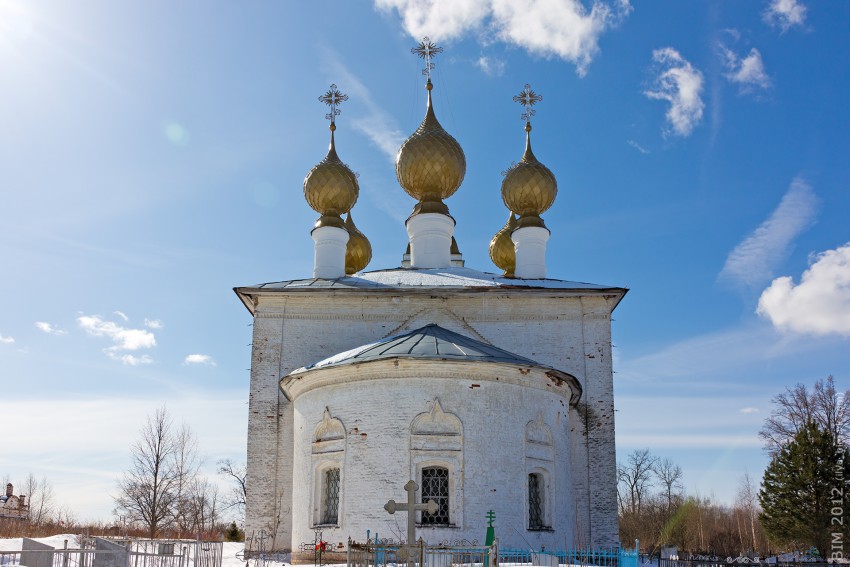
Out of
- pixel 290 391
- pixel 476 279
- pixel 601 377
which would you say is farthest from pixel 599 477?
pixel 290 391

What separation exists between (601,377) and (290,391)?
21.0ft

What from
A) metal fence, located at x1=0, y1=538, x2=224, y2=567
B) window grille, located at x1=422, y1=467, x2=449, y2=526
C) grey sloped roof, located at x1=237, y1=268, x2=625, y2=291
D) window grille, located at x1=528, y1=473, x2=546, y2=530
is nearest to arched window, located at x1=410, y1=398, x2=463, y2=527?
window grille, located at x1=422, y1=467, x2=449, y2=526

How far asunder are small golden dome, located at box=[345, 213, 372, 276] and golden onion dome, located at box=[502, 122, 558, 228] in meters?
4.53

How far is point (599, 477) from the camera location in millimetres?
16406

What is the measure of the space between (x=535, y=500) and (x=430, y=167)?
8.37 m

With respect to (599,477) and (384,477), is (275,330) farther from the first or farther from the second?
(599,477)

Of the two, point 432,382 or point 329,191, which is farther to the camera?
point 329,191

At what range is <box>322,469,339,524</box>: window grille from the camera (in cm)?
1370

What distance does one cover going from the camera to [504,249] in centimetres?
2269

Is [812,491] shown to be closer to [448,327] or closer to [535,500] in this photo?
[535,500]

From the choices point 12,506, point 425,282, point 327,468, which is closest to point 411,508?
point 327,468

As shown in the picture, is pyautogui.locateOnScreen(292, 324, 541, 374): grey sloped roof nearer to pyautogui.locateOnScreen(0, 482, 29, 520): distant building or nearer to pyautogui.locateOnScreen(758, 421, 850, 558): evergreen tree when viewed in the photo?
pyautogui.locateOnScreen(758, 421, 850, 558): evergreen tree

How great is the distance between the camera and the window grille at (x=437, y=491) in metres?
13.0

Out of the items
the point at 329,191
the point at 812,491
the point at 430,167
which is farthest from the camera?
the point at 329,191
